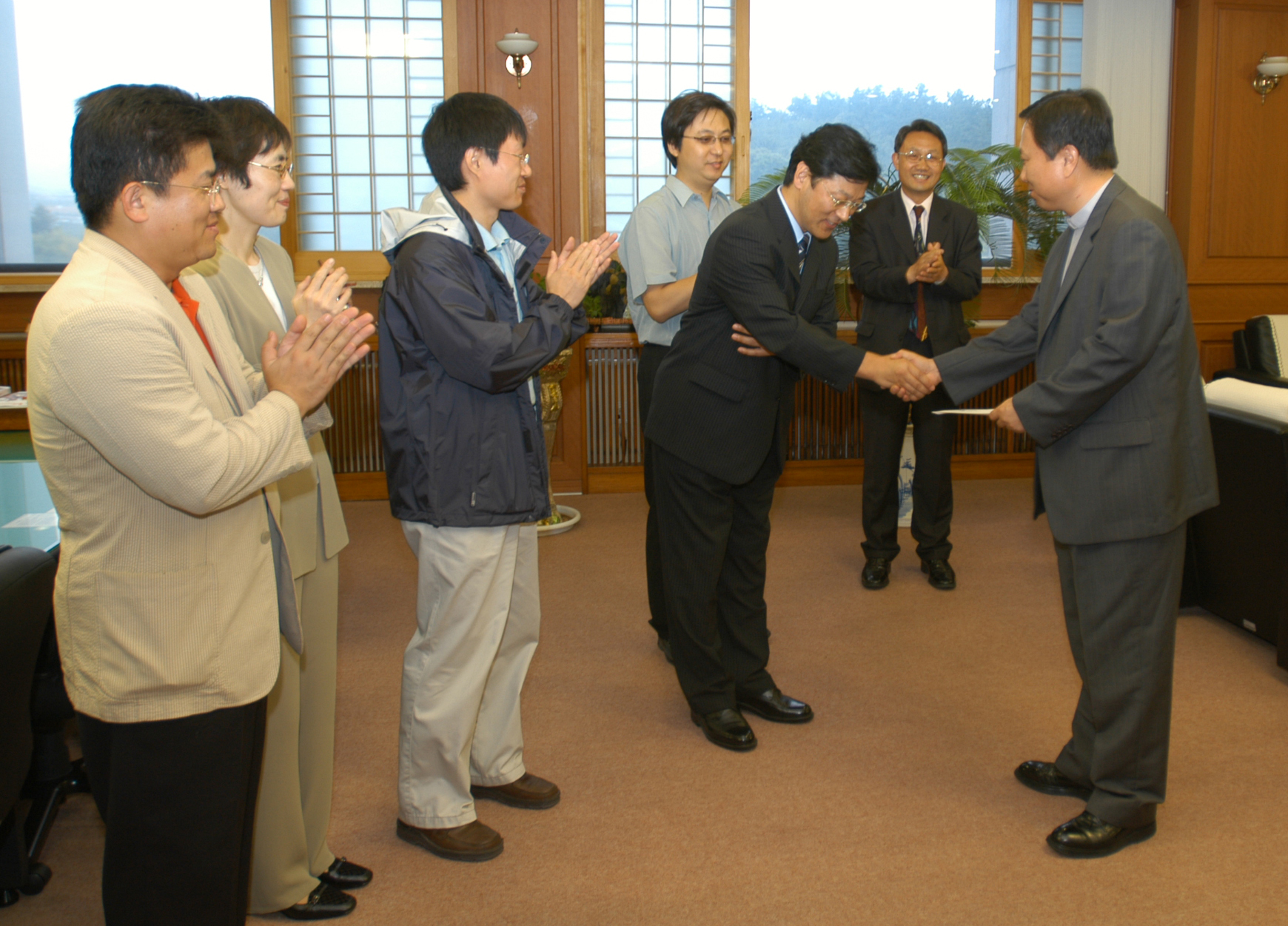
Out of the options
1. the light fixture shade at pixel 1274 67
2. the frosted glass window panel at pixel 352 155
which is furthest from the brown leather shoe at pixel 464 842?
the light fixture shade at pixel 1274 67

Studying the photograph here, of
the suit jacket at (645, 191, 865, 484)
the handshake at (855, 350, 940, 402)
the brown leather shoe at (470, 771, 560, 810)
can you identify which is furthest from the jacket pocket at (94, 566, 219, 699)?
the handshake at (855, 350, 940, 402)

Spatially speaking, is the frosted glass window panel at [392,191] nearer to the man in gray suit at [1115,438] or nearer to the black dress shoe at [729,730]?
the black dress shoe at [729,730]

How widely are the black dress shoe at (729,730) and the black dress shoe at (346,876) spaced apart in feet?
3.31

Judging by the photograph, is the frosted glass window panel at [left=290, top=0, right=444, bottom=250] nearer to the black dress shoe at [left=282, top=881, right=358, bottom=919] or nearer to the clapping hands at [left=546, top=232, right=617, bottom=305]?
the clapping hands at [left=546, top=232, right=617, bottom=305]

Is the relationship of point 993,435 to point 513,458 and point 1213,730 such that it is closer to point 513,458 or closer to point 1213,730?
point 1213,730

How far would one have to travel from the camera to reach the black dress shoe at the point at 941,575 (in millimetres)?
4160

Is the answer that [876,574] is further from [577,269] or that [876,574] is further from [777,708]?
[577,269]

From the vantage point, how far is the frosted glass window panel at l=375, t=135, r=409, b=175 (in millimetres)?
6039

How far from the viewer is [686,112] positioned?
341 centimetres

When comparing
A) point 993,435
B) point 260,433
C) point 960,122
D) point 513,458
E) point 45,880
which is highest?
point 960,122

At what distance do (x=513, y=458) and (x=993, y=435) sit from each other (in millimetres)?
4882

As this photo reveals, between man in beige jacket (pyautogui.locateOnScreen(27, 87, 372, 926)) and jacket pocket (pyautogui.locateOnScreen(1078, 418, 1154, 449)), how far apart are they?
5.25 feet

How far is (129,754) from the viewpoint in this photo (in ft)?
4.49

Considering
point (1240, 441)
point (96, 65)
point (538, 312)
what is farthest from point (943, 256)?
point (96, 65)
